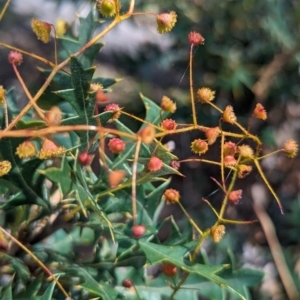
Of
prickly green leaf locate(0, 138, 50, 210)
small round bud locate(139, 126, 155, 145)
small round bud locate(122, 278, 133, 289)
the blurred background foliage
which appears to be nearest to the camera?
small round bud locate(139, 126, 155, 145)

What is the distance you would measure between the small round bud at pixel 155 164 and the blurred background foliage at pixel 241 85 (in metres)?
0.71

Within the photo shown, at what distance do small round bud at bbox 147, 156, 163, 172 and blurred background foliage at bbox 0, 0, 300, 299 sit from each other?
0.71 metres

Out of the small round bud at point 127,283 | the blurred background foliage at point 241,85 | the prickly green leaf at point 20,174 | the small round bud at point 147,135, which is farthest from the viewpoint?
the blurred background foliage at point 241,85

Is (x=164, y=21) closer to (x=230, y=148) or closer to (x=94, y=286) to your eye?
(x=230, y=148)

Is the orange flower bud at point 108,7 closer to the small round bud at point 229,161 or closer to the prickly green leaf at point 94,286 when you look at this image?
the small round bud at point 229,161

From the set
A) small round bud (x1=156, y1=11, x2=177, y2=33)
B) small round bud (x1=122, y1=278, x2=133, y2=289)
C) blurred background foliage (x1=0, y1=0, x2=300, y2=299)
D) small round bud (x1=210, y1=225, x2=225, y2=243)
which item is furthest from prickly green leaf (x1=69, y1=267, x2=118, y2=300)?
blurred background foliage (x1=0, y1=0, x2=300, y2=299)

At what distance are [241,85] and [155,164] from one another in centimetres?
83

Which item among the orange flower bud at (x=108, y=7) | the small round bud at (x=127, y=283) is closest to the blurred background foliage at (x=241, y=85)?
the small round bud at (x=127, y=283)

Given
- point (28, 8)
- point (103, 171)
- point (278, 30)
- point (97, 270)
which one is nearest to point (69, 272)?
point (97, 270)

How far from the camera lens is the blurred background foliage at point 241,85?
1291mm

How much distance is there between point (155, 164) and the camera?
53 centimetres

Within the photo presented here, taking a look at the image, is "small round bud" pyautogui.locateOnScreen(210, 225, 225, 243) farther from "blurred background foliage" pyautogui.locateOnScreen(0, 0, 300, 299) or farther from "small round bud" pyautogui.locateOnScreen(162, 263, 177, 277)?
"blurred background foliage" pyautogui.locateOnScreen(0, 0, 300, 299)

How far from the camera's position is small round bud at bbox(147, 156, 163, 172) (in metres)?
0.53

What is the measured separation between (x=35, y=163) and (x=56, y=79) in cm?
15
